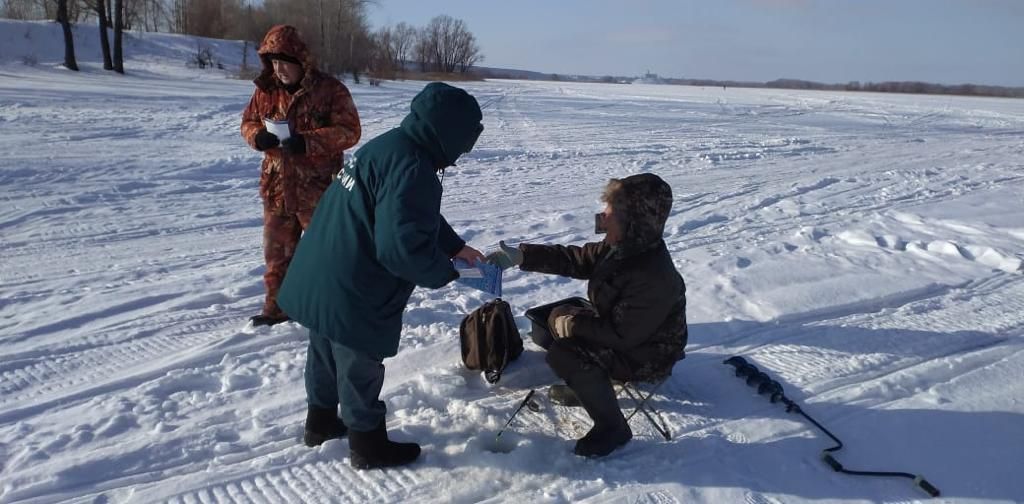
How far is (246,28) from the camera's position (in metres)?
46.4

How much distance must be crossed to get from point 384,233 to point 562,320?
1.09 meters

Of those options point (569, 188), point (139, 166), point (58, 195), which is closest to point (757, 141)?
point (569, 188)

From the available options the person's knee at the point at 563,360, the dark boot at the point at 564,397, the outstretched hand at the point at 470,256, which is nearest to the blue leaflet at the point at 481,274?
the outstretched hand at the point at 470,256

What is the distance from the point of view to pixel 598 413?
10.2ft

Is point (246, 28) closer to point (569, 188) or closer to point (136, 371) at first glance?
point (569, 188)

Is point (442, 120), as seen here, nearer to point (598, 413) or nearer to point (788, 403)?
point (598, 413)

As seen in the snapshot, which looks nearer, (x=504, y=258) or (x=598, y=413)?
(x=598, y=413)

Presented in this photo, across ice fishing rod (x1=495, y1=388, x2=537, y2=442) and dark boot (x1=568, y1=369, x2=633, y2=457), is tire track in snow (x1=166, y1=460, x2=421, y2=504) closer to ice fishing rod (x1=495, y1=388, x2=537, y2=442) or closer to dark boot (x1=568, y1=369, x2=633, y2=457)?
ice fishing rod (x1=495, y1=388, x2=537, y2=442)

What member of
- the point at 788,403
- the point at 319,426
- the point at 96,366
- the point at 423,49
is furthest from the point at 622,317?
the point at 423,49

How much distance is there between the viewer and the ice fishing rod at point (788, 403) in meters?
2.95

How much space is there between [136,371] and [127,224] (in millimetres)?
3479

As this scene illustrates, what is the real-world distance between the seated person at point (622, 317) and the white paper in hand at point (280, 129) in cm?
174

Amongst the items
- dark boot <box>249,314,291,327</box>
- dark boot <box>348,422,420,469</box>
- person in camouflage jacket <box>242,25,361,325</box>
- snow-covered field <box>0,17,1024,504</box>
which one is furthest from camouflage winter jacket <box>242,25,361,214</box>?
dark boot <box>348,422,420,469</box>

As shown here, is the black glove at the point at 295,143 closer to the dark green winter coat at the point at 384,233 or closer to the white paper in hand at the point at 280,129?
the white paper in hand at the point at 280,129
